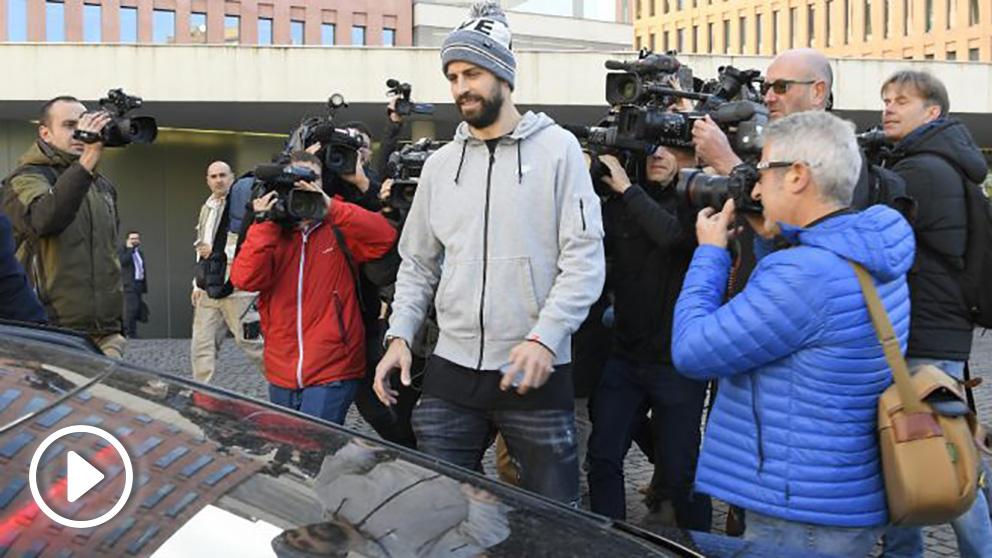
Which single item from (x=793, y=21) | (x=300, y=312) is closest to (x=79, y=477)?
(x=300, y=312)

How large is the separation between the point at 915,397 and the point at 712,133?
53.9 inches

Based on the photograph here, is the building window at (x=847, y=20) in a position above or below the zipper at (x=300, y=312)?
above

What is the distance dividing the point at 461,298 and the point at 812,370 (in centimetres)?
Answer: 117

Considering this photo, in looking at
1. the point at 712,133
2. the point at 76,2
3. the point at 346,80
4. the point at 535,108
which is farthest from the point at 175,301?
the point at 76,2

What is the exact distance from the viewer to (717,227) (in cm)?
303

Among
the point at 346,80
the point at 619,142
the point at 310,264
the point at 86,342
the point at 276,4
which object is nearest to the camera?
the point at 86,342

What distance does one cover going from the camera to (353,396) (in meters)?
4.66

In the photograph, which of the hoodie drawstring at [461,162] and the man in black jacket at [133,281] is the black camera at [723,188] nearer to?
the hoodie drawstring at [461,162]

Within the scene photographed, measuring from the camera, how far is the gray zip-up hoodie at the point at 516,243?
337cm

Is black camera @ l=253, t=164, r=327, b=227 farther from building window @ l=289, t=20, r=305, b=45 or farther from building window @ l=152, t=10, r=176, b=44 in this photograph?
building window @ l=289, t=20, r=305, b=45

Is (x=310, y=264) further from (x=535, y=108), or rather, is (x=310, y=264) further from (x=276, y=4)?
(x=276, y=4)

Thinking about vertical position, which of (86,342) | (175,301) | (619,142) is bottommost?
(175,301)

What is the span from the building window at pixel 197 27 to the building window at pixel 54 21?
5629 mm

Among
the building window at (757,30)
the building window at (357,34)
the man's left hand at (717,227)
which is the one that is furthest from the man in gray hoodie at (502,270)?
the building window at (757,30)
